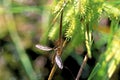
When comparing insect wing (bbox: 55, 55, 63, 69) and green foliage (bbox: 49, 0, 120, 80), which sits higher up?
green foliage (bbox: 49, 0, 120, 80)

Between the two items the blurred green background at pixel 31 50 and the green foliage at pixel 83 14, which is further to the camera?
the blurred green background at pixel 31 50

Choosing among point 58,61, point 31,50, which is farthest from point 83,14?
point 31,50

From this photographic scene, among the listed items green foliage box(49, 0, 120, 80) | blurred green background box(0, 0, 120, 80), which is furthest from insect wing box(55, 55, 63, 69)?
blurred green background box(0, 0, 120, 80)

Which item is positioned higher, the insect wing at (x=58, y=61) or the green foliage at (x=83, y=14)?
the green foliage at (x=83, y=14)

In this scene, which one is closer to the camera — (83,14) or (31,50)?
(83,14)

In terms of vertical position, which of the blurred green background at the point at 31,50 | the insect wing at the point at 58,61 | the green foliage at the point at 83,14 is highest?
the green foliage at the point at 83,14

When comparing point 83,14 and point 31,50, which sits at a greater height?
point 83,14

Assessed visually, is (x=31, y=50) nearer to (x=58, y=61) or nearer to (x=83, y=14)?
(x=58, y=61)

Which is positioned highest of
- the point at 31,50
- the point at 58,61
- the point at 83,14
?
the point at 83,14

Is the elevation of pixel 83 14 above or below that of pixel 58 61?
above

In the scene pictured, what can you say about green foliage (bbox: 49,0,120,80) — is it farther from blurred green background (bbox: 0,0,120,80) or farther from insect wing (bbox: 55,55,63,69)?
blurred green background (bbox: 0,0,120,80)

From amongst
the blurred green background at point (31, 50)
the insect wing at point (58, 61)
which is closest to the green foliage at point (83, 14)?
the insect wing at point (58, 61)

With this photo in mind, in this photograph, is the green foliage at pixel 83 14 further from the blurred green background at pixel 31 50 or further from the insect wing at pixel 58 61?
the blurred green background at pixel 31 50
